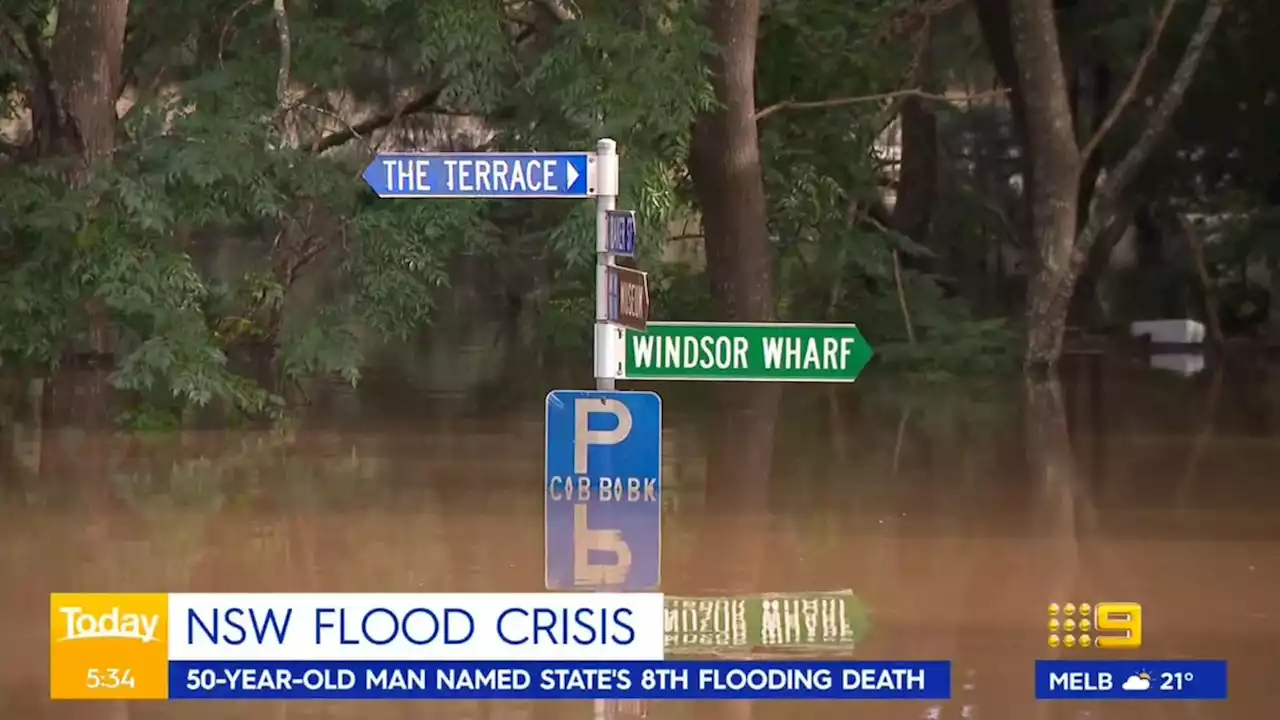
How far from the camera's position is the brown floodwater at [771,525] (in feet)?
21.4

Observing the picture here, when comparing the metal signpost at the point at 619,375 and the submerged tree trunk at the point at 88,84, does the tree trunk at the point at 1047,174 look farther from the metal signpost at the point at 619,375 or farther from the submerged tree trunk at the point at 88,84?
the metal signpost at the point at 619,375

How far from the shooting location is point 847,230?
19.8 metres

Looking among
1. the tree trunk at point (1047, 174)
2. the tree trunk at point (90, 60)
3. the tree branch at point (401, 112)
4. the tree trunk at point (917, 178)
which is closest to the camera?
the tree trunk at point (90, 60)

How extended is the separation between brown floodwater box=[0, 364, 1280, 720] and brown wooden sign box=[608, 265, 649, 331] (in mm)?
1465

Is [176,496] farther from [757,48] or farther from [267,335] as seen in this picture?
[757,48]

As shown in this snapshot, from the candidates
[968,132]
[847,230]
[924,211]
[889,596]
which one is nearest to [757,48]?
[847,230]

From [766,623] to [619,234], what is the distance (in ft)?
6.84

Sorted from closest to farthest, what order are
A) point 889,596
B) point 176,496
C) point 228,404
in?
point 889,596 < point 176,496 < point 228,404

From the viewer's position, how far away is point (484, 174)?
5.40 m

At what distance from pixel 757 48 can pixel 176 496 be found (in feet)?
33.5

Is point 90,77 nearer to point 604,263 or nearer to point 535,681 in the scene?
point 604,263

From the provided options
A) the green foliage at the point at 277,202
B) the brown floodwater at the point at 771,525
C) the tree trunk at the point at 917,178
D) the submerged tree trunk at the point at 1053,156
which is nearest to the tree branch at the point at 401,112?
the green foliage at the point at 277,202

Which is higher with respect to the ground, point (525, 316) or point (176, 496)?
point (525, 316)

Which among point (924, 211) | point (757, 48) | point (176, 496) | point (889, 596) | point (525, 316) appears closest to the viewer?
point (889, 596)
